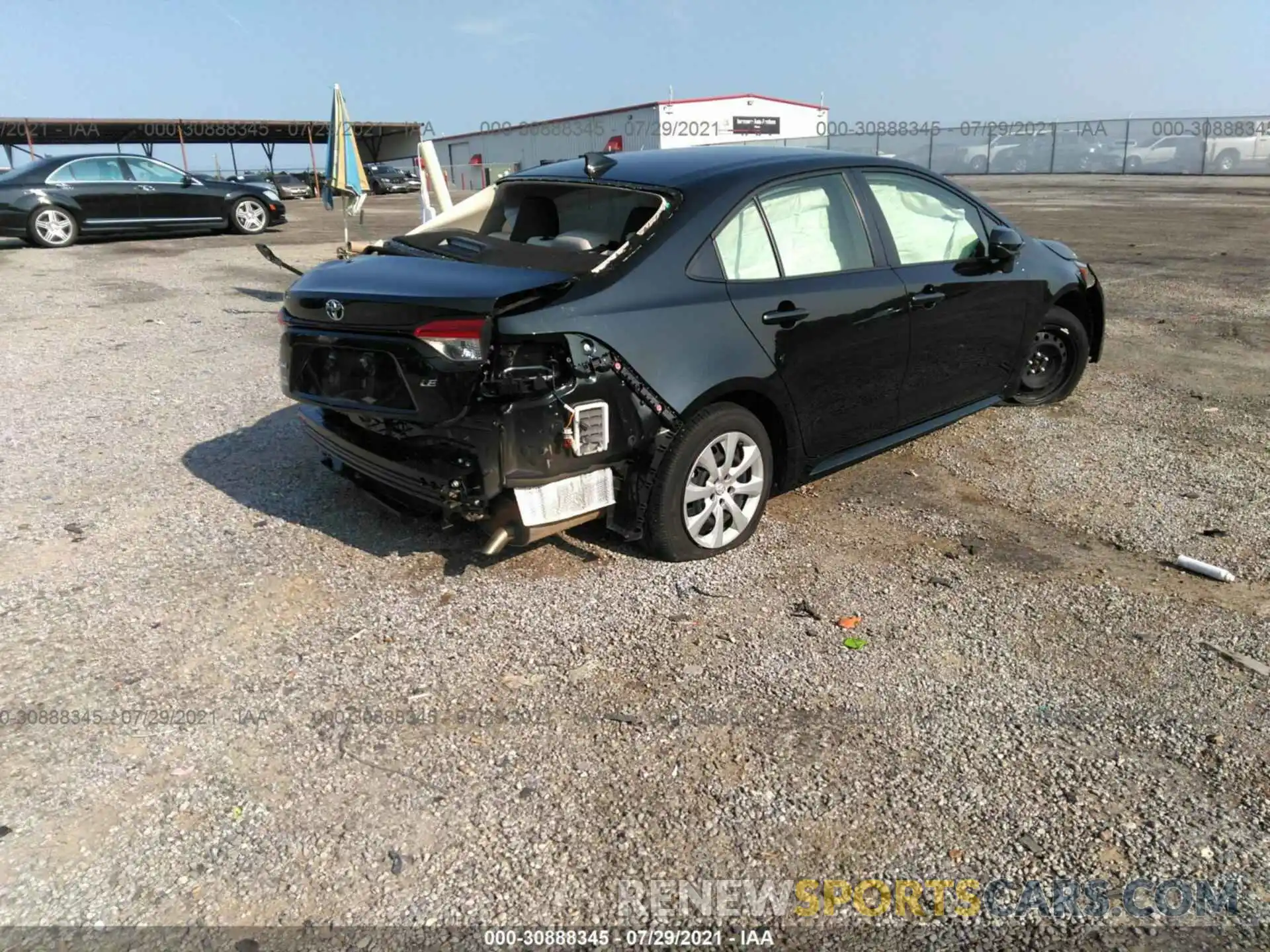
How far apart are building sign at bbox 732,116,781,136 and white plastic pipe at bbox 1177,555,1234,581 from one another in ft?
155

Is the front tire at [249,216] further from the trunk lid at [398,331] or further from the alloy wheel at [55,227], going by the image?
the trunk lid at [398,331]

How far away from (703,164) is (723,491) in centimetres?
149

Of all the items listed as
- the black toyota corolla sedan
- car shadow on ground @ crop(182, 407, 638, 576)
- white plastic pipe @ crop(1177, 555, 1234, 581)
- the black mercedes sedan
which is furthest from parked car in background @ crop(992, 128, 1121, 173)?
car shadow on ground @ crop(182, 407, 638, 576)

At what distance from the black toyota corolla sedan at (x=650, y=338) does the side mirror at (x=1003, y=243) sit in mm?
14

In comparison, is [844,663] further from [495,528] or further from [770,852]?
[495,528]

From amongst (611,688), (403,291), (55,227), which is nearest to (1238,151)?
(55,227)

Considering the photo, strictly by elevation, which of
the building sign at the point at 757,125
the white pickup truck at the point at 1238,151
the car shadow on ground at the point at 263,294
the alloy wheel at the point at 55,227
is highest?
the building sign at the point at 757,125

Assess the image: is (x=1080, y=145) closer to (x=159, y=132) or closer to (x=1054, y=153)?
(x=1054, y=153)

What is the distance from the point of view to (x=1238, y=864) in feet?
7.58

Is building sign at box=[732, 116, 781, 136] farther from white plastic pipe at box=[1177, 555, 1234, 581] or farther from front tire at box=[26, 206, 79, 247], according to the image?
white plastic pipe at box=[1177, 555, 1234, 581]

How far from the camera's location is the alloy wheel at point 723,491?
3.79m

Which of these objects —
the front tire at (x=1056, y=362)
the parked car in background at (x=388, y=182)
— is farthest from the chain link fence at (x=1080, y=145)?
the front tire at (x=1056, y=362)

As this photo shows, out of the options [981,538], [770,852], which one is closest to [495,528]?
[770,852]

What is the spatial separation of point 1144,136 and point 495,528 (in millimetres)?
38952
